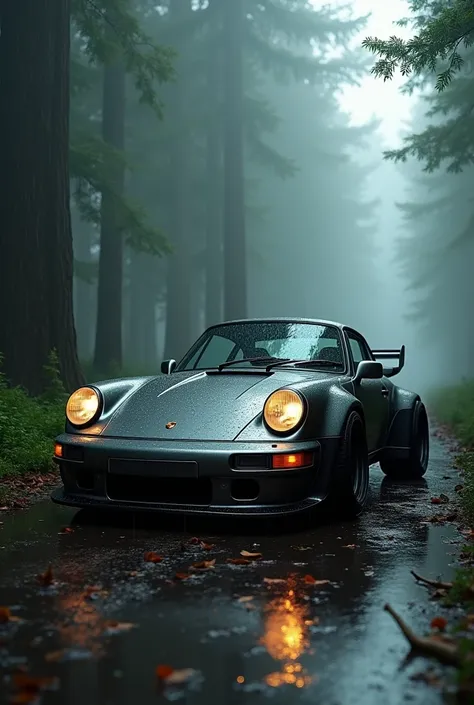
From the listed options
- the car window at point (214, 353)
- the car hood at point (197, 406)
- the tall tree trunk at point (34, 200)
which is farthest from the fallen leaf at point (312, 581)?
the tall tree trunk at point (34, 200)

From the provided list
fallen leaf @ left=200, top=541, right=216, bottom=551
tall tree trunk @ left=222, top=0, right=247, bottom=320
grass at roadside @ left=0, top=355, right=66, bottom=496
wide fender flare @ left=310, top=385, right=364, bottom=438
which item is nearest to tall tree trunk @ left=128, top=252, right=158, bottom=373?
tall tree trunk @ left=222, top=0, right=247, bottom=320

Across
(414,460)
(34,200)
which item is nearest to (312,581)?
(414,460)

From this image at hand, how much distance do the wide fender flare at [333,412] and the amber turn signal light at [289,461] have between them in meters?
0.31

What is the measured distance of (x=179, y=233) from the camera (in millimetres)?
26562

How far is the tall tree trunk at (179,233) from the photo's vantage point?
24969mm

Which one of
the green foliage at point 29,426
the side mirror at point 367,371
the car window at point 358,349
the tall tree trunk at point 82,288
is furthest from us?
the tall tree trunk at point 82,288

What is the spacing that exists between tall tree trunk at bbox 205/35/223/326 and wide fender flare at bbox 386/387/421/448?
62.5ft

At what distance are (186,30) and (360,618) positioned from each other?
24.6 m

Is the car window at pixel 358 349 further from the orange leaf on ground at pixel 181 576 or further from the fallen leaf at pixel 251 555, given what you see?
the orange leaf on ground at pixel 181 576

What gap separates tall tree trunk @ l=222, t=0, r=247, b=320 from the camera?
77.3ft

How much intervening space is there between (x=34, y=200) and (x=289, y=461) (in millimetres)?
7360

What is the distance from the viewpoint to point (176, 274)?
25.6 metres

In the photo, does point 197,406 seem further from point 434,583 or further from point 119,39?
point 119,39

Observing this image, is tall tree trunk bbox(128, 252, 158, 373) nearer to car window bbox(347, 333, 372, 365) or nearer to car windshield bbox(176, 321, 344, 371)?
car window bbox(347, 333, 372, 365)
